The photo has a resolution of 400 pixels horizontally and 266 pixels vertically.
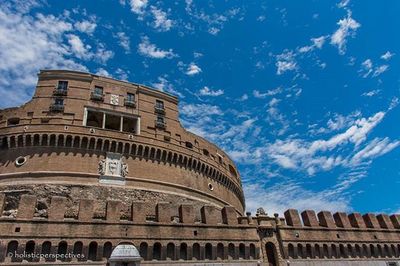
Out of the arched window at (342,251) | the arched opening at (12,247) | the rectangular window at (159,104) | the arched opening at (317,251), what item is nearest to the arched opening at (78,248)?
the arched opening at (12,247)

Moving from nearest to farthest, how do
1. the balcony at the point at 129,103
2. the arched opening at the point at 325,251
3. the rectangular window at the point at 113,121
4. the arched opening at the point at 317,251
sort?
the arched opening at the point at 317,251, the arched opening at the point at 325,251, the rectangular window at the point at 113,121, the balcony at the point at 129,103

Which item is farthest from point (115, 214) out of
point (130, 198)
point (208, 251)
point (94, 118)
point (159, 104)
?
point (159, 104)

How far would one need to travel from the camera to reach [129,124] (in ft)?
123

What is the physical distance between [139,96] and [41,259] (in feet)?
78.1

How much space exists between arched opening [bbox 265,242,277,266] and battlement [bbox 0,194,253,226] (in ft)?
7.18

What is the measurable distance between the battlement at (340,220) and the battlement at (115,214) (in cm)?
416

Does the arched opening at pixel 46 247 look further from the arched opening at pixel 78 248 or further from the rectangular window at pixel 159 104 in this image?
the rectangular window at pixel 159 104

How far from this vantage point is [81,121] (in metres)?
32.9

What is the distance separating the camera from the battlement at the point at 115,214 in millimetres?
17797

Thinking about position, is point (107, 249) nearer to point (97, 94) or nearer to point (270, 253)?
point (270, 253)

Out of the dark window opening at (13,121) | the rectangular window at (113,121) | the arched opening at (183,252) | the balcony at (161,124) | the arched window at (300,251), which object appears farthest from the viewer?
the balcony at (161,124)

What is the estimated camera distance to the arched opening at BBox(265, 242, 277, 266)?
22.1 m

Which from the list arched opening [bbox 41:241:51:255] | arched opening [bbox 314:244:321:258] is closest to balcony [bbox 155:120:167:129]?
arched opening [bbox 314:244:321:258]

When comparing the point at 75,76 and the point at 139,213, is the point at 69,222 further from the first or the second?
the point at 75,76
